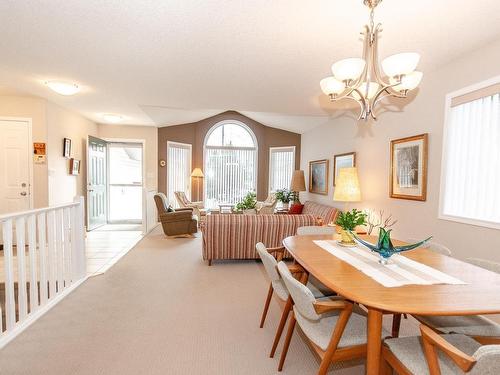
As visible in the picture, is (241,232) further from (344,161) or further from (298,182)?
(298,182)

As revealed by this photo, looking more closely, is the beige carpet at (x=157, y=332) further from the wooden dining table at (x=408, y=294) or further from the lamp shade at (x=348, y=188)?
the lamp shade at (x=348, y=188)

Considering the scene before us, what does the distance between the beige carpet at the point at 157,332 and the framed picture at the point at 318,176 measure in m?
2.98

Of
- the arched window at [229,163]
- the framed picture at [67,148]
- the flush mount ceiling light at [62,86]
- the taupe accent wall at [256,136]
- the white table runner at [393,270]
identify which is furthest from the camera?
the arched window at [229,163]

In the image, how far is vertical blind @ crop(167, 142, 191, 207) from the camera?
7.34m

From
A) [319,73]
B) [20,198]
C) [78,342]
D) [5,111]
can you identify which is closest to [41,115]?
[5,111]

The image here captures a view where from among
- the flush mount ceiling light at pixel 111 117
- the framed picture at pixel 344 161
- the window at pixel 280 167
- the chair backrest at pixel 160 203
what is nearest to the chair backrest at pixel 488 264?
the framed picture at pixel 344 161

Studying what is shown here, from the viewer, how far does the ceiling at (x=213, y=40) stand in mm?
1924

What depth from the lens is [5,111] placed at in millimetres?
4285

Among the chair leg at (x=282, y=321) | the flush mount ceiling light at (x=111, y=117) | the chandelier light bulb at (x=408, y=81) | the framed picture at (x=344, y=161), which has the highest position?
the flush mount ceiling light at (x=111, y=117)

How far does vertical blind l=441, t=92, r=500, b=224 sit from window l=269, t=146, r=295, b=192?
5348 millimetres

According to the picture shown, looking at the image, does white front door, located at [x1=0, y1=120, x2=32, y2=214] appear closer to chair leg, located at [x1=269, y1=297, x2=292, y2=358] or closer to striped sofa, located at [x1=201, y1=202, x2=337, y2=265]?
striped sofa, located at [x1=201, y1=202, x2=337, y2=265]

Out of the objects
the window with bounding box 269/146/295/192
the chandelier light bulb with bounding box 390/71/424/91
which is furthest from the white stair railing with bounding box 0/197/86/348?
the window with bounding box 269/146/295/192

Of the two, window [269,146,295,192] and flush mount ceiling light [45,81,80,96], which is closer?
flush mount ceiling light [45,81,80,96]

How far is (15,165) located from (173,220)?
2697 mm
